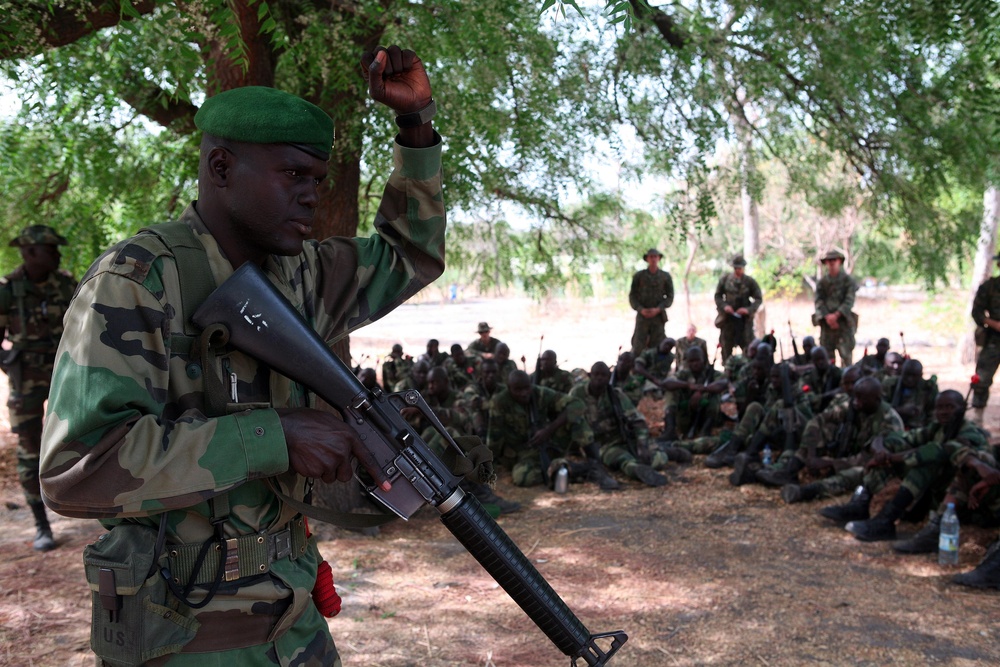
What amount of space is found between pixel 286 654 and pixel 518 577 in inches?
19.4

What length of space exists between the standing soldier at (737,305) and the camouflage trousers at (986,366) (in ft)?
10.3

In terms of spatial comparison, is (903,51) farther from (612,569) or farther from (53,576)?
(53,576)

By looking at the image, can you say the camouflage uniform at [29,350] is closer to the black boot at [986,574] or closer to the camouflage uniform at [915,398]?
the black boot at [986,574]

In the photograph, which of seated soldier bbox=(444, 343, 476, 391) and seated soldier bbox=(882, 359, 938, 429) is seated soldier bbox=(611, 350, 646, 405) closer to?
seated soldier bbox=(444, 343, 476, 391)

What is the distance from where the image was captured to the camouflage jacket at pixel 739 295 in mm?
12062

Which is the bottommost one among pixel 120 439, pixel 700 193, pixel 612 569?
pixel 612 569

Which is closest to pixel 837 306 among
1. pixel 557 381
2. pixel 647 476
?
pixel 557 381

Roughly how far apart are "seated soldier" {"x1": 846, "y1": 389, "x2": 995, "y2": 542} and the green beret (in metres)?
5.14

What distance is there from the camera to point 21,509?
258 inches

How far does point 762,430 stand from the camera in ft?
25.9

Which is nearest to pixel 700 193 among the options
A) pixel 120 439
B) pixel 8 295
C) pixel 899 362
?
pixel 899 362

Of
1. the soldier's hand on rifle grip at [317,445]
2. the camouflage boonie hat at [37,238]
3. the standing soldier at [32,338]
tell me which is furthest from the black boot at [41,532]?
the soldier's hand on rifle grip at [317,445]

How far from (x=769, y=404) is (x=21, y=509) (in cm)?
657

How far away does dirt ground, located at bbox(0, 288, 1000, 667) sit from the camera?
3914mm
